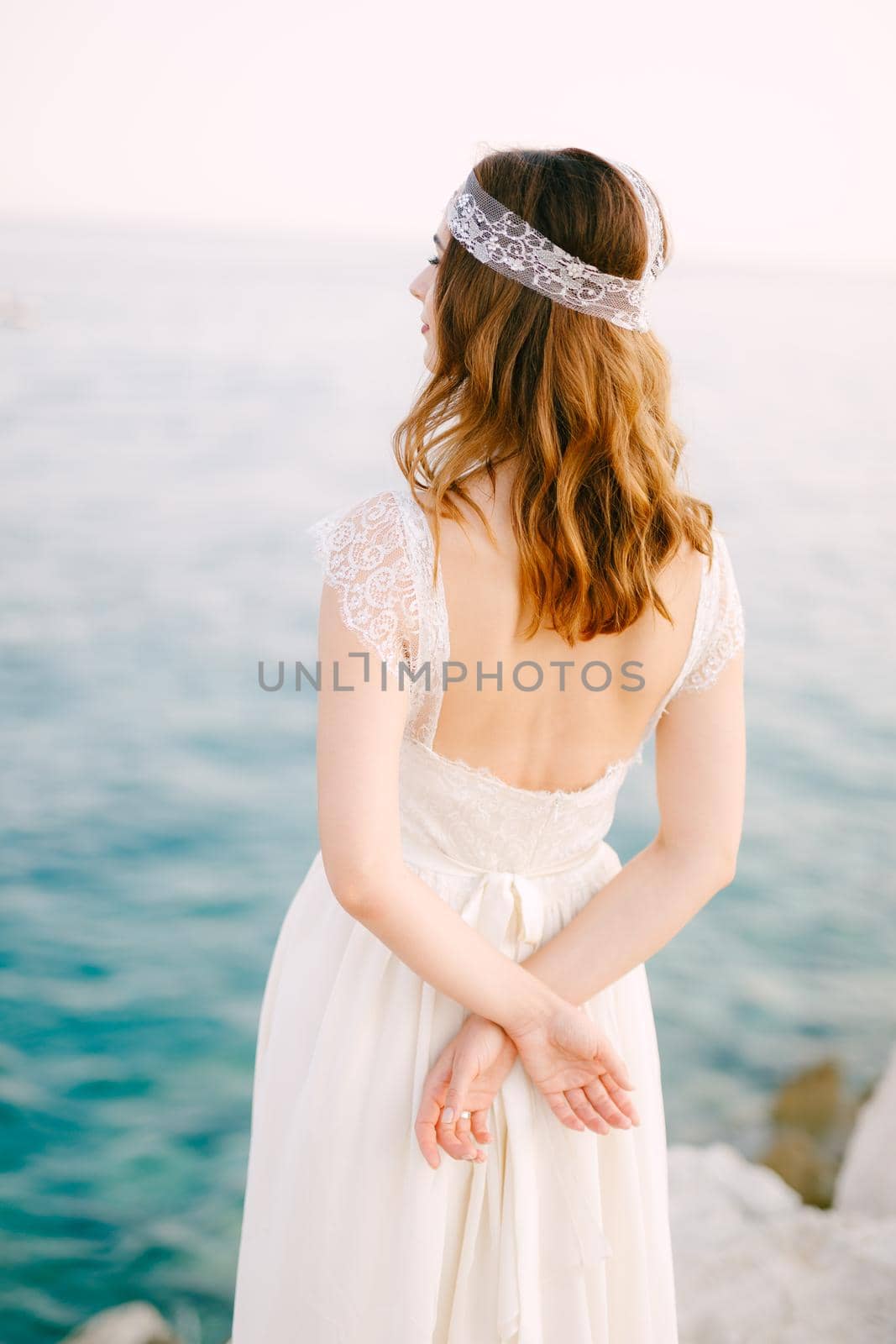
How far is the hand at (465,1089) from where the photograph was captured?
1028 millimetres

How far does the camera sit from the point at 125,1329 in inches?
82.7

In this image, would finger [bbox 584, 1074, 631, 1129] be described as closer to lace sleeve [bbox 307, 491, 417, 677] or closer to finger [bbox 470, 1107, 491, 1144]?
finger [bbox 470, 1107, 491, 1144]

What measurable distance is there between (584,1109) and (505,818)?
1.01ft

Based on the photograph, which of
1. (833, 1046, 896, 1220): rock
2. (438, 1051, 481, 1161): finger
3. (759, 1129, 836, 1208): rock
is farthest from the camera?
(759, 1129, 836, 1208): rock

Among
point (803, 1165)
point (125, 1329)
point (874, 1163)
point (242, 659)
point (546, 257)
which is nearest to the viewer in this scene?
point (546, 257)

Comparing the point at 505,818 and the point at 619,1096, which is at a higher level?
the point at 505,818

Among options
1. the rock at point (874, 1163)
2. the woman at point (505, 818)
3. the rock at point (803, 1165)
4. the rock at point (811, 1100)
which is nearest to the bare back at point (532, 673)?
the woman at point (505, 818)

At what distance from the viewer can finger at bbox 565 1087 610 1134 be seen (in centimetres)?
106

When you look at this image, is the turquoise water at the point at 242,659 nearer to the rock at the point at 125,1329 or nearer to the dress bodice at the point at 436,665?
the rock at the point at 125,1329

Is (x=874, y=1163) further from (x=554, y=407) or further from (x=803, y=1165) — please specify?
(x=554, y=407)

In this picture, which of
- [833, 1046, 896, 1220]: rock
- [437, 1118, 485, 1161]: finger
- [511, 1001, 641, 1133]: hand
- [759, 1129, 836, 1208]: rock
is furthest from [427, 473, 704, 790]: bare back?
[759, 1129, 836, 1208]: rock

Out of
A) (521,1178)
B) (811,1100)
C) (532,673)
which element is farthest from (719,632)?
(811,1100)

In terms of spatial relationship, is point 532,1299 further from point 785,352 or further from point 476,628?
point 785,352

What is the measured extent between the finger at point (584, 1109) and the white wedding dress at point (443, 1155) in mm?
47
